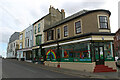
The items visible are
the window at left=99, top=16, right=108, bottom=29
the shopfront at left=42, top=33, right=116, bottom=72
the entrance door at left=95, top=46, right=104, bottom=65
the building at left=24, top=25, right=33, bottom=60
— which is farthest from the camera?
the building at left=24, top=25, right=33, bottom=60

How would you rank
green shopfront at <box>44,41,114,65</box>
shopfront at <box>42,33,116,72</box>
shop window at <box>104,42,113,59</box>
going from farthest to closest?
shop window at <box>104,42,113,59</box> < green shopfront at <box>44,41,114,65</box> < shopfront at <box>42,33,116,72</box>

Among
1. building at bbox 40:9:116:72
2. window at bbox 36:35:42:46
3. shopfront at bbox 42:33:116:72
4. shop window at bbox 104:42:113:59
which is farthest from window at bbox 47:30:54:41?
shop window at bbox 104:42:113:59

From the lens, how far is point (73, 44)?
52.9 ft

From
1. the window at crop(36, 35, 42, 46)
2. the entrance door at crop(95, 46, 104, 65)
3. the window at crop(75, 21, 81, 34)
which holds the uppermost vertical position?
the window at crop(75, 21, 81, 34)

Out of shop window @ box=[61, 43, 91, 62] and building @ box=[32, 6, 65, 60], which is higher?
building @ box=[32, 6, 65, 60]

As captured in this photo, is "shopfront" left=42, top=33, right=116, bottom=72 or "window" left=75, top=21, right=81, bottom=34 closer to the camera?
"shopfront" left=42, top=33, right=116, bottom=72

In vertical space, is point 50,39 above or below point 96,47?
above

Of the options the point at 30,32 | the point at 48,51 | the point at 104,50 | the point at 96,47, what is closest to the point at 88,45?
the point at 96,47

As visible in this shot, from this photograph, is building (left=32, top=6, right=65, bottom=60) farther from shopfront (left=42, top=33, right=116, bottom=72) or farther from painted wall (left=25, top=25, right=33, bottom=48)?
shopfront (left=42, top=33, right=116, bottom=72)

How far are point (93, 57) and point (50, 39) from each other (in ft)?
36.1

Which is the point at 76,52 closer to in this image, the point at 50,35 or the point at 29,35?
the point at 50,35

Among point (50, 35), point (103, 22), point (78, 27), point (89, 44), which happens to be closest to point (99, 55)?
point (89, 44)

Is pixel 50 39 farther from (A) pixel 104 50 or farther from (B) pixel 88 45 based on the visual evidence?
(A) pixel 104 50

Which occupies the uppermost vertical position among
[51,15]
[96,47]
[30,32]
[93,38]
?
[51,15]
